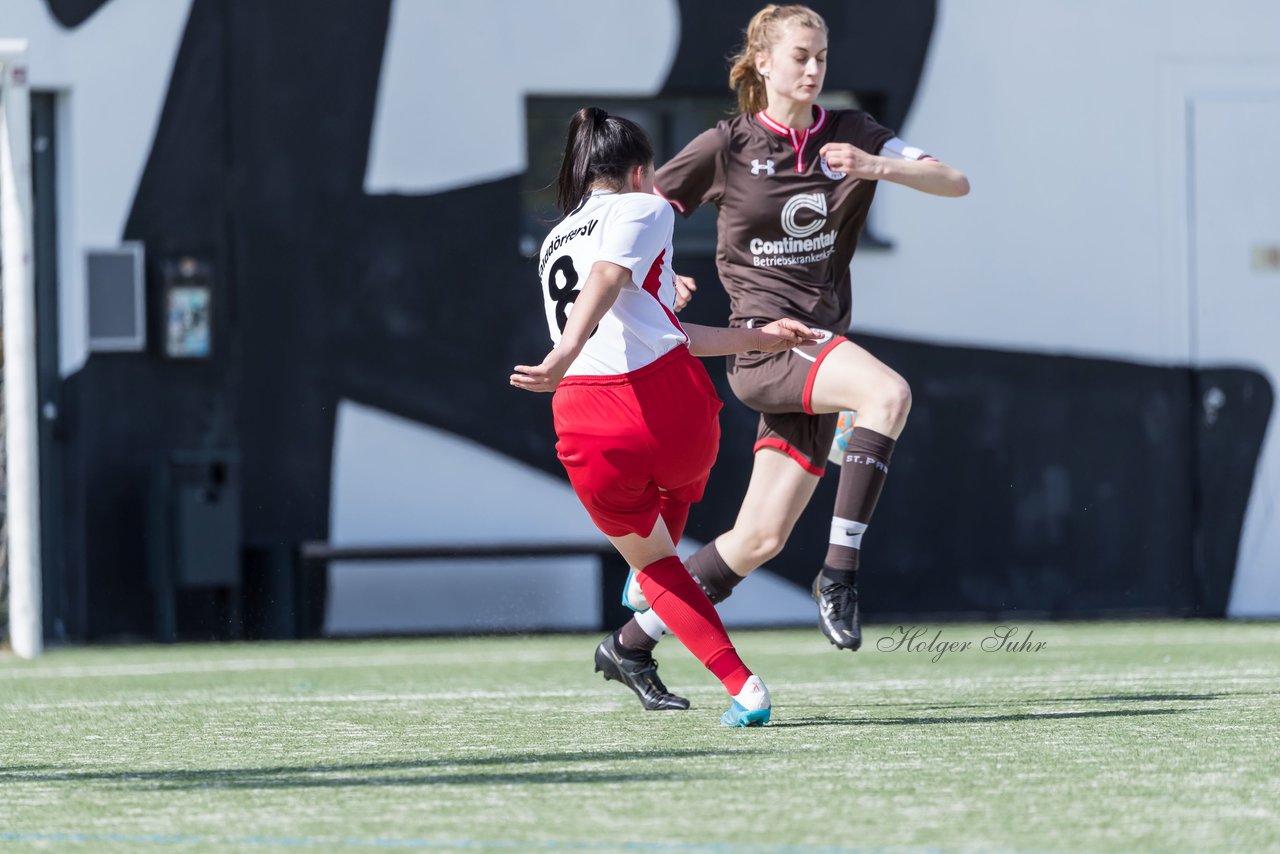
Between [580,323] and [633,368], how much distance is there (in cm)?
27

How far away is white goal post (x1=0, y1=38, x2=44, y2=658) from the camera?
8938 millimetres

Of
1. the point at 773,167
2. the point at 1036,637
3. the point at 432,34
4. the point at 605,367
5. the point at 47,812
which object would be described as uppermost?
the point at 432,34

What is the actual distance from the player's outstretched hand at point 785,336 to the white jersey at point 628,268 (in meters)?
0.25

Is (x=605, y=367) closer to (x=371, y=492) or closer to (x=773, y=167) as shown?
(x=773, y=167)

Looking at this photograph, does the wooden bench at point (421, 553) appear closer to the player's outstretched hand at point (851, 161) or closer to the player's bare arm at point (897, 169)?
the player's bare arm at point (897, 169)

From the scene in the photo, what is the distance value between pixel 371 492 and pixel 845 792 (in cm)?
707

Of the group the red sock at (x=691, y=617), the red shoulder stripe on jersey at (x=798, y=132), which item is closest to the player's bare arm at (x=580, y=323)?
the red sock at (x=691, y=617)

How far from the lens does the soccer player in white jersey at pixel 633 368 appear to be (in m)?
4.75

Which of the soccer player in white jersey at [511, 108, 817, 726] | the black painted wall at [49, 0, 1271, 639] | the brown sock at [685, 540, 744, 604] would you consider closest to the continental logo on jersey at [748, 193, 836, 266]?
the brown sock at [685, 540, 744, 604]

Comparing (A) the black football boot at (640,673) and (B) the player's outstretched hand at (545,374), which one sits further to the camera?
(A) the black football boot at (640,673)

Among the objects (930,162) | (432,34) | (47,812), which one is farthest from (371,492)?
(47,812)

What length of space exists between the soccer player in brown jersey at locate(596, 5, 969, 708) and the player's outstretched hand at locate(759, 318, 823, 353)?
0.51m

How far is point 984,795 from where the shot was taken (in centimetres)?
366

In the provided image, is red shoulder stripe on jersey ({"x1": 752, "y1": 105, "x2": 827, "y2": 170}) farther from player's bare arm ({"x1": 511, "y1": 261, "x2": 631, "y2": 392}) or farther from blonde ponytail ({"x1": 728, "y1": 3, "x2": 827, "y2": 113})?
player's bare arm ({"x1": 511, "y1": 261, "x2": 631, "y2": 392})
